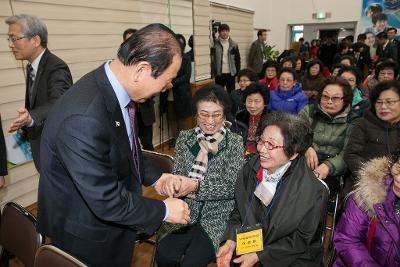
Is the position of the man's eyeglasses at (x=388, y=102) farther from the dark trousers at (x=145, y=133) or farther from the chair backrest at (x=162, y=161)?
the dark trousers at (x=145, y=133)

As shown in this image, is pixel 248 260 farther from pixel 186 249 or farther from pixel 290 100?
pixel 290 100

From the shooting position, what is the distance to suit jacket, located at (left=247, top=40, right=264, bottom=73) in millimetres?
8430

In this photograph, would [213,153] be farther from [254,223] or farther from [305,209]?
[305,209]

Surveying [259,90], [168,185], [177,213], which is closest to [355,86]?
[259,90]

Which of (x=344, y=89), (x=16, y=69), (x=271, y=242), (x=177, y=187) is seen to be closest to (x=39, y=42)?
(x=16, y=69)

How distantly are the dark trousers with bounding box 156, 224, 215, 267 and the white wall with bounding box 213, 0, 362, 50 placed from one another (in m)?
8.17

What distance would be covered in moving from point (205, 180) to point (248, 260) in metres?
0.55

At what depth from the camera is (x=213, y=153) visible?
1.93 m

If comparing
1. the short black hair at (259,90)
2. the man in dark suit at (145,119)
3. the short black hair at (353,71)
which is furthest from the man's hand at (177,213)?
the short black hair at (353,71)

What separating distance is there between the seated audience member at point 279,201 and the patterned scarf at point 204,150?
0.89 ft

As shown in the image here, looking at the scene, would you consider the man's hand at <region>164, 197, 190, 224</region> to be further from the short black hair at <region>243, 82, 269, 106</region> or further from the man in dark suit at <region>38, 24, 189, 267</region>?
the short black hair at <region>243, 82, 269, 106</region>

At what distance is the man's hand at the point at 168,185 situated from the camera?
1.51m

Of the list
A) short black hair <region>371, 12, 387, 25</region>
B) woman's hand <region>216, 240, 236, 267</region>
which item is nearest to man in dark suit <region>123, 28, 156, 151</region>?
woman's hand <region>216, 240, 236, 267</region>

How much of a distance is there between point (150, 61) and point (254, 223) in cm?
106
